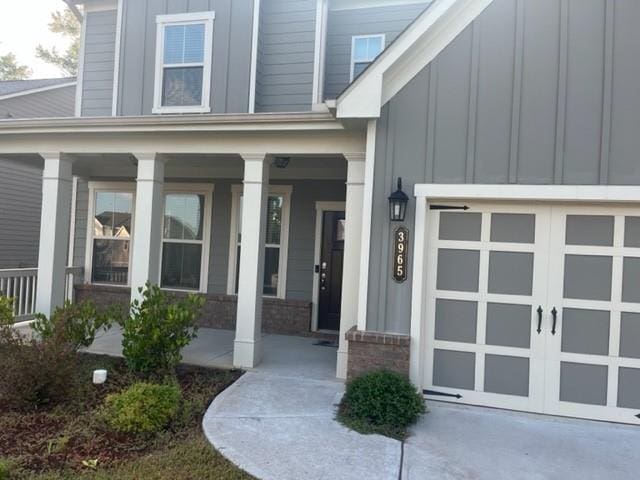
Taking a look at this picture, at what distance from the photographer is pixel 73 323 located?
16.4ft

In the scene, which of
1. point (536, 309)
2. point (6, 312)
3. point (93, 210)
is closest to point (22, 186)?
point (93, 210)

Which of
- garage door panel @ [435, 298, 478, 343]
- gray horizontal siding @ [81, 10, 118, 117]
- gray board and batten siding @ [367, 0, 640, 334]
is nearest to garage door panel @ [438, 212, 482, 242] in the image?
gray board and batten siding @ [367, 0, 640, 334]

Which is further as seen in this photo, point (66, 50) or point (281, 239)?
point (66, 50)

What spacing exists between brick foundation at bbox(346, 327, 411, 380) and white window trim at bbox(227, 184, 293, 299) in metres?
3.19

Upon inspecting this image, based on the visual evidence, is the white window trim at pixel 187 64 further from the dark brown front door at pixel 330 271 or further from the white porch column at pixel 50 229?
the dark brown front door at pixel 330 271

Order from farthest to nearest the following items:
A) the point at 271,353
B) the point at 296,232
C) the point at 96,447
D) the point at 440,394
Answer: the point at 296,232 < the point at 271,353 < the point at 440,394 < the point at 96,447

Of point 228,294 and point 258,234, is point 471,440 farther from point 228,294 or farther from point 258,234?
point 228,294

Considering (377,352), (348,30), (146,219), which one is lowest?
(377,352)

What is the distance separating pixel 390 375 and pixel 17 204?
1083 cm

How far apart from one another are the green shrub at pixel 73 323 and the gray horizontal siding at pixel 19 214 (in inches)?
275

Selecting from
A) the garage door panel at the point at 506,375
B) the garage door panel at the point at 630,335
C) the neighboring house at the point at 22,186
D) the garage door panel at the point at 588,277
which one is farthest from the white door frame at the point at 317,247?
the neighboring house at the point at 22,186

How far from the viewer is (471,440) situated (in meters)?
3.88

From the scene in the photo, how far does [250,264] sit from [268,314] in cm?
236

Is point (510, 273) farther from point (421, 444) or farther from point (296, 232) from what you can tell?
point (296, 232)
